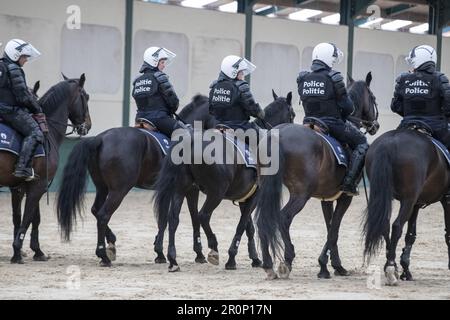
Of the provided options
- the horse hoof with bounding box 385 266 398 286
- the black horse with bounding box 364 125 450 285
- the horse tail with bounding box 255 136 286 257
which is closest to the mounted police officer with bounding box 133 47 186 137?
the horse tail with bounding box 255 136 286 257

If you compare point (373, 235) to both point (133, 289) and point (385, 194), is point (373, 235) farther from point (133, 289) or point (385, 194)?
point (133, 289)

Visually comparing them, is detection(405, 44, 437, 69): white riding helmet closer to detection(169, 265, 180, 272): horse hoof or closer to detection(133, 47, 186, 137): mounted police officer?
detection(133, 47, 186, 137): mounted police officer

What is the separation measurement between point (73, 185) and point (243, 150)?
207 centimetres

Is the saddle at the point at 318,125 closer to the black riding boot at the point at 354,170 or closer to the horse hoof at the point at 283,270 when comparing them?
the black riding boot at the point at 354,170

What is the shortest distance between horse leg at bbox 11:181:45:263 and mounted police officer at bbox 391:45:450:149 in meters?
4.46

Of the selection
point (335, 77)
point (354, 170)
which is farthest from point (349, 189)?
point (335, 77)

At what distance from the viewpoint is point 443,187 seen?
34.7 ft

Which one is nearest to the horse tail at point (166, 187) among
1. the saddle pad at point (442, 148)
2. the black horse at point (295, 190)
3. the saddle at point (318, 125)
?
the black horse at point (295, 190)

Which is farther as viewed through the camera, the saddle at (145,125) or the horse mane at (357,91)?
the saddle at (145,125)

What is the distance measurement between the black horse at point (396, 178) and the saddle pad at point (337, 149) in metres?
0.48

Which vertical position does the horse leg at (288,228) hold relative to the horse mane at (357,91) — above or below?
below

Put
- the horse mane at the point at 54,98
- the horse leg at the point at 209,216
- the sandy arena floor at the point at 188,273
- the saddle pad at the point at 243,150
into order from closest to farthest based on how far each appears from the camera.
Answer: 1. the sandy arena floor at the point at 188,273
2. the horse leg at the point at 209,216
3. the saddle pad at the point at 243,150
4. the horse mane at the point at 54,98

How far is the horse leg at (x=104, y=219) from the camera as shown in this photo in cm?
1141

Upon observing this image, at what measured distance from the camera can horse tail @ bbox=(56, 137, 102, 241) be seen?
11461 millimetres
